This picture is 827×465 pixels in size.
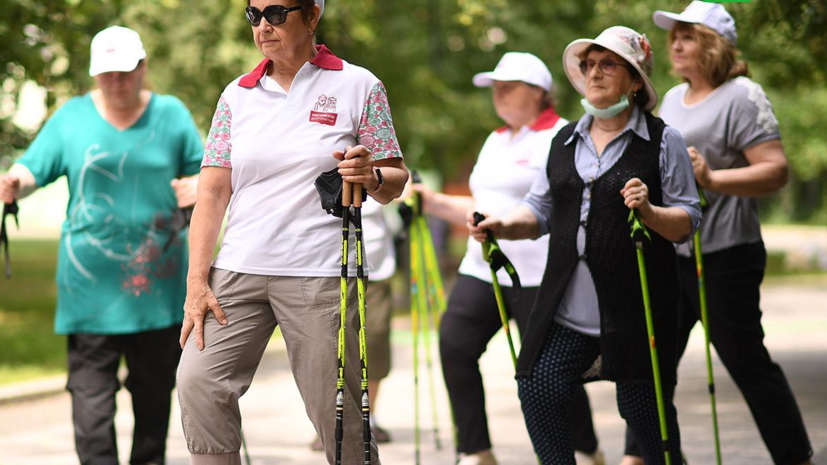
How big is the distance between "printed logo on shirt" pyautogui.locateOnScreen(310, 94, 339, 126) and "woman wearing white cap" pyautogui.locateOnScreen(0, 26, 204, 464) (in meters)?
1.85

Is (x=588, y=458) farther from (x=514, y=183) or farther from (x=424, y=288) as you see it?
(x=424, y=288)

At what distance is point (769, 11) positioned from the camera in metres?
8.24

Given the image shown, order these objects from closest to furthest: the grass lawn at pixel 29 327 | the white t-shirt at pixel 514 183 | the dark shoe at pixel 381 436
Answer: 1. the white t-shirt at pixel 514 183
2. the dark shoe at pixel 381 436
3. the grass lawn at pixel 29 327

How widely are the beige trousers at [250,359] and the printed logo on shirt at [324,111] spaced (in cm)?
56

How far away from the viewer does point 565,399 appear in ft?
15.8

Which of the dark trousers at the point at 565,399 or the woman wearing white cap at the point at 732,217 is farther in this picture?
the woman wearing white cap at the point at 732,217

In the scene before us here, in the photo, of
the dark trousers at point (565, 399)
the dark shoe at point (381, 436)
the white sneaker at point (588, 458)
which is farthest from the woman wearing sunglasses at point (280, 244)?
the dark shoe at point (381, 436)

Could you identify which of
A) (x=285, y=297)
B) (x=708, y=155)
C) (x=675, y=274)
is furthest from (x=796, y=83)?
(x=285, y=297)

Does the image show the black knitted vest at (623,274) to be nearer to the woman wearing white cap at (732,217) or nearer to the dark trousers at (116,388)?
the woman wearing white cap at (732,217)

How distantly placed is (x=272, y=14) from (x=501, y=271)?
2589 millimetres

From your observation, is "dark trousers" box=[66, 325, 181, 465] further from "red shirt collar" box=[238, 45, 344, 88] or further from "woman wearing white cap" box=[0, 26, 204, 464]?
"red shirt collar" box=[238, 45, 344, 88]

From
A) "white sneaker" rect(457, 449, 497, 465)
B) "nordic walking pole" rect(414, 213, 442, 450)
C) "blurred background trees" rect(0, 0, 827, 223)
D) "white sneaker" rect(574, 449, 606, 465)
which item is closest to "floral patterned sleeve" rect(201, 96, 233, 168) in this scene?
"nordic walking pole" rect(414, 213, 442, 450)

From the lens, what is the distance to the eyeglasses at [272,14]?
4.23 metres

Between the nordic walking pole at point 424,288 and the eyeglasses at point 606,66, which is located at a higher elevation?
the eyeglasses at point 606,66
